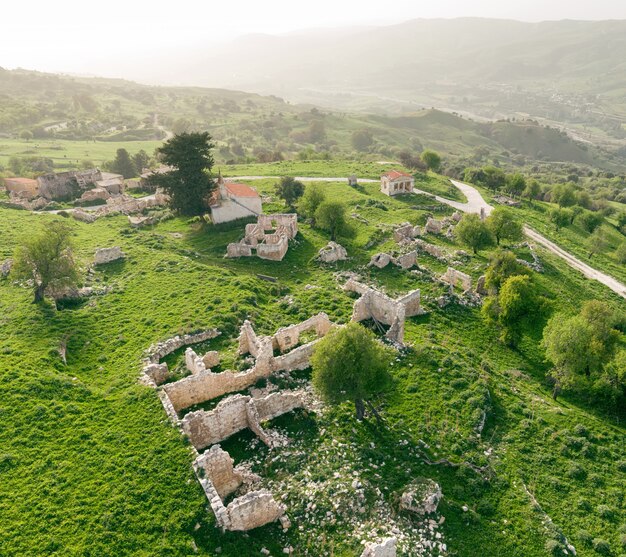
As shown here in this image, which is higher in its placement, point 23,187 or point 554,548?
point 23,187

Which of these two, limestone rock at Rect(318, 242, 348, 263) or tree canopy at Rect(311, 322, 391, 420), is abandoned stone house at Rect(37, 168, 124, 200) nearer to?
limestone rock at Rect(318, 242, 348, 263)

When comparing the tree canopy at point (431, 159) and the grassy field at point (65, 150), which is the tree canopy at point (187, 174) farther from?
the tree canopy at point (431, 159)

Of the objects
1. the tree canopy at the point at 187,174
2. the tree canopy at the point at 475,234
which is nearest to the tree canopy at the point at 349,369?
the tree canopy at the point at 475,234

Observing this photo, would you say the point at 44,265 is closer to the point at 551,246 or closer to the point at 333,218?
the point at 333,218

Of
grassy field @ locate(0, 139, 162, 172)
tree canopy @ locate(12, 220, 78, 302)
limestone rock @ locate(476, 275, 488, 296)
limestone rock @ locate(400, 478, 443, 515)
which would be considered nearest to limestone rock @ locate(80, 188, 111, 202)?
grassy field @ locate(0, 139, 162, 172)

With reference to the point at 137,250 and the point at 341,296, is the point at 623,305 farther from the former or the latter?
the point at 137,250

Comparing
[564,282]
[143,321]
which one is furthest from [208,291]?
[564,282]

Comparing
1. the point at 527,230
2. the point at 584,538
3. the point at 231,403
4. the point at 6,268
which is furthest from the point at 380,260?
the point at 6,268
